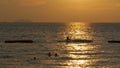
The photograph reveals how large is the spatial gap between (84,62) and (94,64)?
3.18 meters

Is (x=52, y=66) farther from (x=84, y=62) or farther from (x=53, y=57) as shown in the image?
(x=53, y=57)

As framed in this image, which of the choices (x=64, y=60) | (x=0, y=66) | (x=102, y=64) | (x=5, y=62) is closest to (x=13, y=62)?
(x=5, y=62)

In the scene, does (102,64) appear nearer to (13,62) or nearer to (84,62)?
(84,62)

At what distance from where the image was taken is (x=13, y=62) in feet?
205

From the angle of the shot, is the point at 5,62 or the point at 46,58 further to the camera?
the point at 46,58

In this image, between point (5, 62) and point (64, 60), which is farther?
point (64, 60)

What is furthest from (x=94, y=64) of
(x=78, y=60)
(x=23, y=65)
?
(x=23, y=65)

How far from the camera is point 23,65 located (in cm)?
5875

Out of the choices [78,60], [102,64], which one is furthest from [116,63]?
[78,60]

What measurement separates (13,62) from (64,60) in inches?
391

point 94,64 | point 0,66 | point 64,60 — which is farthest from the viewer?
point 64,60

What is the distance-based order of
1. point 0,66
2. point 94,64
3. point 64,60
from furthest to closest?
point 64,60 < point 94,64 < point 0,66

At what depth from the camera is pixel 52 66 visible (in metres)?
58.5

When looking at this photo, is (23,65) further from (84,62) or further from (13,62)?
(84,62)
